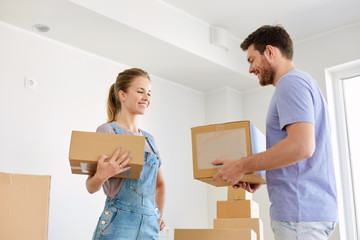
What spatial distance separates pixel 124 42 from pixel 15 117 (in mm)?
970

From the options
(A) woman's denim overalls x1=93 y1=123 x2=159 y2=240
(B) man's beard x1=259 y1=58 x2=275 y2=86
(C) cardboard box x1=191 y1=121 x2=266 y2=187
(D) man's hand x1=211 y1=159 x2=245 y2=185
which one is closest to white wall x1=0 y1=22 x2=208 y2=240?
(A) woman's denim overalls x1=93 y1=123 x2=159 y2=240

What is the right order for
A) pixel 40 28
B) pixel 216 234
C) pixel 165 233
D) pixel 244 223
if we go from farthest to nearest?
pixel 165 233
pixel 40 28
pixel 244 223
pixel 216 234

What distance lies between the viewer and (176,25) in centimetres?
324

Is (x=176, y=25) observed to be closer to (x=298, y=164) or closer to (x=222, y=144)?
(x=222, y=144)

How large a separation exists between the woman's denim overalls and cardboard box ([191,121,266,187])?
0.25 metres

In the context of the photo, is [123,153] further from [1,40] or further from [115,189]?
[1,40]

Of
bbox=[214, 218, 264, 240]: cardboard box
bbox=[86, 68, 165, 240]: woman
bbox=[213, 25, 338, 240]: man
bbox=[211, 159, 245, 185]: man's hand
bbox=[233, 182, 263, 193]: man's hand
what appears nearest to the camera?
bbox=[213, 25, 338, 240]: man

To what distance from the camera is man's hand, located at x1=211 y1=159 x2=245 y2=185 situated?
54.9 inches

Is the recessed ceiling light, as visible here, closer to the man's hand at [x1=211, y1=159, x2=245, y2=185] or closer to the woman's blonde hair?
the woman's blonde hair

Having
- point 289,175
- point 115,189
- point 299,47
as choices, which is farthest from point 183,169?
point 289,175

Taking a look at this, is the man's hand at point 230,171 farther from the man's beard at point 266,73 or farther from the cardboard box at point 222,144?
the man's beard at point 266,73

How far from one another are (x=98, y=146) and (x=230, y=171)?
48 centimetres

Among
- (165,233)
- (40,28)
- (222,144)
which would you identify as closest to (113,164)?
(222,144)

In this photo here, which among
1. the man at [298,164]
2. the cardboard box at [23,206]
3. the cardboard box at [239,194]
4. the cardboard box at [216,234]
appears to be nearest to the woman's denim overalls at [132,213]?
the cardboard box at [216,234]
